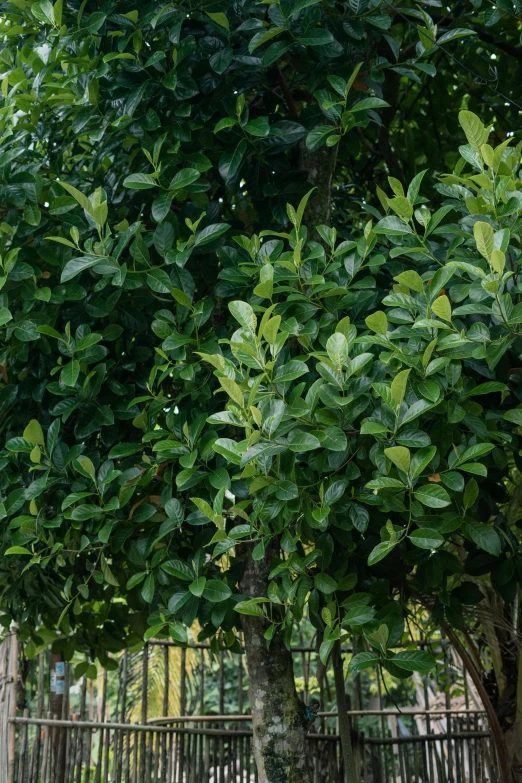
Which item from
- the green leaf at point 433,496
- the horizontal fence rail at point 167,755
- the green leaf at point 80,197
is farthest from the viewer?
the horizontal fence rail at point 167,755

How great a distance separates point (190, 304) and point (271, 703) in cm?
114

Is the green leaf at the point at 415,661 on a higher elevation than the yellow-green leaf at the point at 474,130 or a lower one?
lower

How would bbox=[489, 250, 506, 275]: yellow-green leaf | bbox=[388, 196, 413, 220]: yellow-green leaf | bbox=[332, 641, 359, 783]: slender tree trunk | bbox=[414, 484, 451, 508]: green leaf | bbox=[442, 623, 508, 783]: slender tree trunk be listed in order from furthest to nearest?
bbox=[442, 623, 508, 783]: slender tree trunk < bbox=[332, 641, 359, 783]: slender tree trunk < bbox=[388, 196, 413, 220]: yellow-green leaf < bbox=[414, 484, 451, 508]: green leaf < bbox=[489, 250, 506, 275]: yellow-green leaf

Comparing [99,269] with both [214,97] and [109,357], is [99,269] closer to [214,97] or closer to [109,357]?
[109,357]

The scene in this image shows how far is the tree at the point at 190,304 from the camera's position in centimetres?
189

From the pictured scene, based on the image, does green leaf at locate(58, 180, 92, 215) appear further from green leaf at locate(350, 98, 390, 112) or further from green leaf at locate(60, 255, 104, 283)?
green leaf at locate(350, 98, 390, 112)

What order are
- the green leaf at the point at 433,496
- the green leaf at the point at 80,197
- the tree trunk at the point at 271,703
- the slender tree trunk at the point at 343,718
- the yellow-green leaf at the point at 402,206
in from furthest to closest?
the slender tree trunk at the point at 343,718 < the tree trunk at the point at 271,703 < the green leaf at the point at 80,197 < the yellow-green leaf at the point at 402,206 < the green leaf at the point at 433,496

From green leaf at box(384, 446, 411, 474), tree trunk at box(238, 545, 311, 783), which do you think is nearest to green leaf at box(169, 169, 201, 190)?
green leaf at box(384, 446, 411, 474)

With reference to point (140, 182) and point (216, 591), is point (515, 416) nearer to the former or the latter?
point (216, 591)

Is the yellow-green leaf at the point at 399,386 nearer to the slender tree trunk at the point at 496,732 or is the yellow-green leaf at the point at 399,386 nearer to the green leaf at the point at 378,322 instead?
the green leaf at the point at 378,322

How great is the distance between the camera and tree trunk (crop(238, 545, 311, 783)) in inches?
90.9

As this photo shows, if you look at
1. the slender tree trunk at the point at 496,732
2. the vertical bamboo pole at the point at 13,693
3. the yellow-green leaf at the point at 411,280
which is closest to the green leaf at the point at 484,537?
the yellow-green leaf at the point at 411,280

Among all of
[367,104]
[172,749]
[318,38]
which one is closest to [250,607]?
[367,104]

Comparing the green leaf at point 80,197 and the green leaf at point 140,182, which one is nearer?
the green leaf at point 80,197
